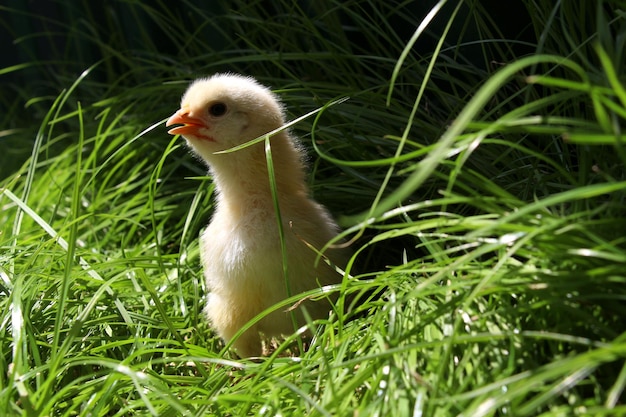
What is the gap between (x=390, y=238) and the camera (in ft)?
8.41

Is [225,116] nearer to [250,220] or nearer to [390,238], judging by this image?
[250,220]

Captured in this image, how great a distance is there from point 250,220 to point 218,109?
0.35m

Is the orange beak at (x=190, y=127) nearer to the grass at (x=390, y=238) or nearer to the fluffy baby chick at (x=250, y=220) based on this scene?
the fluffy baby chick at (x=250, y=220)

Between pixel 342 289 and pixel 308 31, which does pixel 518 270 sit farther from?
pixel 308 31

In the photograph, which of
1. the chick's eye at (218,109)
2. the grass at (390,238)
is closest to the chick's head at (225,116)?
the chick's eye at (218,109)

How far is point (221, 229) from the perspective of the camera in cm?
229

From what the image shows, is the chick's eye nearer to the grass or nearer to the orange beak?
the orange beak

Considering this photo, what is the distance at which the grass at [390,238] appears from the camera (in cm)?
142

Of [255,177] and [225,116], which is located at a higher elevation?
[225,116]

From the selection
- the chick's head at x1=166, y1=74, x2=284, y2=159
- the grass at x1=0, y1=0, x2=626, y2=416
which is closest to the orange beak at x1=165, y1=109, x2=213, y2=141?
the chick's head at x1=166, y1=74, x2=284, y2=159

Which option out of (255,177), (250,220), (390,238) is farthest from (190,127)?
(390,238)

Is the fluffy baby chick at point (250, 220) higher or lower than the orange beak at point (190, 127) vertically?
lower

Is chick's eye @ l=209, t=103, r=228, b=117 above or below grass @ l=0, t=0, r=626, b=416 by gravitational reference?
above

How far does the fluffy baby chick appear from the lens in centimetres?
215
